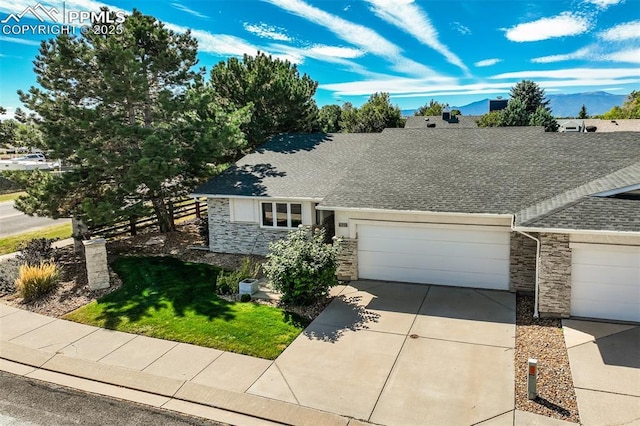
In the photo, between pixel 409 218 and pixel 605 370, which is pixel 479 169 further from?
pixel 605 370

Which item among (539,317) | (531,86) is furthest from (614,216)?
(531,86)

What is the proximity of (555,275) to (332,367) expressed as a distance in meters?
5.89

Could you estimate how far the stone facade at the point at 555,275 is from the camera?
33.6ft

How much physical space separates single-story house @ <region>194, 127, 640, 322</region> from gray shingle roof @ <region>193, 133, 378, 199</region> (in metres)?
0.09

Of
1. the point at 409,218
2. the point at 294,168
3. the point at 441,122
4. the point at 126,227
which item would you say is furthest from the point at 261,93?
the point at 441,122

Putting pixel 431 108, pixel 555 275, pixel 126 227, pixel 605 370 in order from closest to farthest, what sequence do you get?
pixel 605 370 → pixel 555 275 → pixel 126 227 → pixel 431 108

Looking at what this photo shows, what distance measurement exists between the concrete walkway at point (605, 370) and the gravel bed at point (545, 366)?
15 cm

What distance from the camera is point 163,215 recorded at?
20.2m

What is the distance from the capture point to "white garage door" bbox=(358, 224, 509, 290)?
1230 centimetres

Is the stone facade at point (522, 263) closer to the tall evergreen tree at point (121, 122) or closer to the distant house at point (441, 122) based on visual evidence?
the tall evergreen tree at point (121, 122)

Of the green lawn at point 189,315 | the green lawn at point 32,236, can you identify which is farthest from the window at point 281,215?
the green lawn at point 32,236

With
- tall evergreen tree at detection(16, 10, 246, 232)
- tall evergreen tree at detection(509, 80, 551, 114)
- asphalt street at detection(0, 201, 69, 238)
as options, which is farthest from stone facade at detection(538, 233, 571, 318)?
tall evergreen tree at detection(509, 80, 551, 114)

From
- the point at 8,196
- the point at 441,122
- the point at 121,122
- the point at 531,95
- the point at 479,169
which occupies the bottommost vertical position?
the point at 8,196

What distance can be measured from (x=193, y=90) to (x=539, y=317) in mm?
15439
